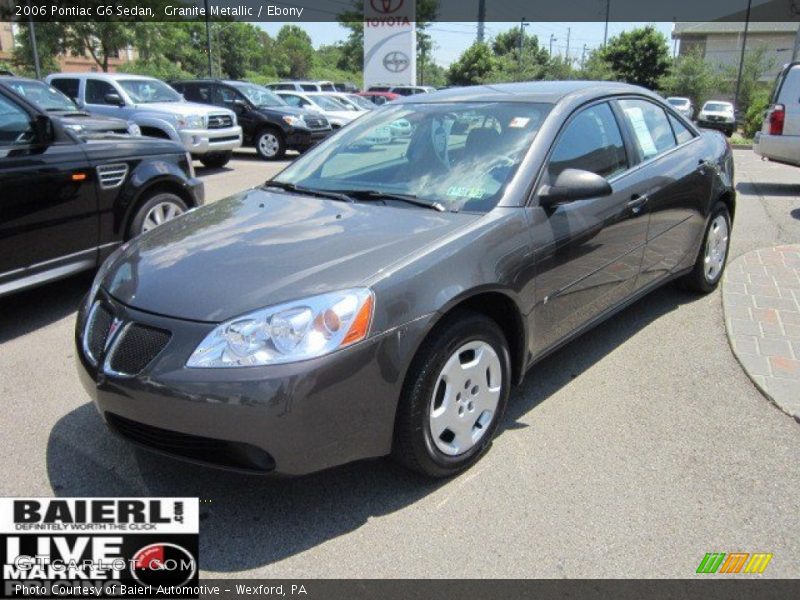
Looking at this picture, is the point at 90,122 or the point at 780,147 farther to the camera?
the point at 780,147

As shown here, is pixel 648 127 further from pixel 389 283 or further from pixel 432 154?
pixel 389 283

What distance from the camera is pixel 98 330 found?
2801 mm

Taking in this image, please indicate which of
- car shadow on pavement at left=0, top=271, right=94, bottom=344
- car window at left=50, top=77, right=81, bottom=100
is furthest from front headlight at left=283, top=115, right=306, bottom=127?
car shadow on pavement at left=0, top=271, right=94, bottom=344

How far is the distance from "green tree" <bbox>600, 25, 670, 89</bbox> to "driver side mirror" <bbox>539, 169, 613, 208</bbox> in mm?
46703

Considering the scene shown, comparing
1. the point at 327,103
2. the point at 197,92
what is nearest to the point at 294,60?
the point at 327,103

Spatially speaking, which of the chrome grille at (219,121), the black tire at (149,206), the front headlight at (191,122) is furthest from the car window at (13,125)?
the chrome grille at (219,121)

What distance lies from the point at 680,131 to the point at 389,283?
3324 millimetres

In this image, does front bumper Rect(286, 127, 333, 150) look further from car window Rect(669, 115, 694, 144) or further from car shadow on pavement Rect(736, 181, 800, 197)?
car window Rect(669, 115, 694, 144)

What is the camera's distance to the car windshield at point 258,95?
1581cm

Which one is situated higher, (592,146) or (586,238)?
(592,146)

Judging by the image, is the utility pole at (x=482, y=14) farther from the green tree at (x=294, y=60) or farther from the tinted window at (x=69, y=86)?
the tinted window at (x=69, y=86)

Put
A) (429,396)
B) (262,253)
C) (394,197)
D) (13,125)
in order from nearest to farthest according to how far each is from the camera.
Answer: (429,396)
(262,253)
(394,197)
(13,125)

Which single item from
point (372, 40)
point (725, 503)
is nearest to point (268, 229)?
point (725, 503)

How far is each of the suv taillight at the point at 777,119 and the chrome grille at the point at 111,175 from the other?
32.8ft
